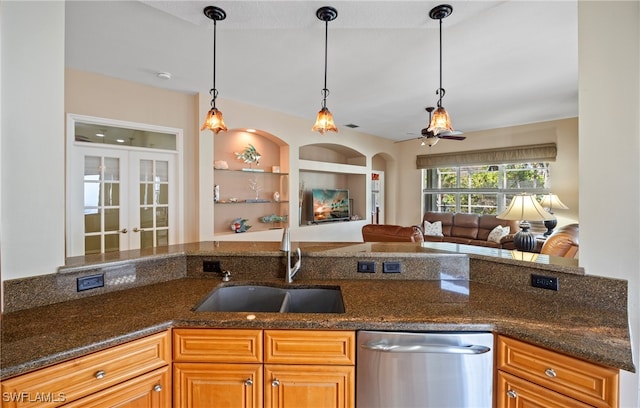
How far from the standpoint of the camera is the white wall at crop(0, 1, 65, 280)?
52.6 inches

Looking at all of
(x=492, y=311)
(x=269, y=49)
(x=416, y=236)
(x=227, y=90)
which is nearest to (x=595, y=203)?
(x=492, y=311)

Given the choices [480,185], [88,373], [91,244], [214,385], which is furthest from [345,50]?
[480,185]

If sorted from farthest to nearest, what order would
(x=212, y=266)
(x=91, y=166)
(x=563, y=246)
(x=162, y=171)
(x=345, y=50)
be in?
1. (x=162, y=171)
2. (x=91, y=166)
3. (x=345, y=50)
4. (x=563, y=246)
5. (x=212, y=266)

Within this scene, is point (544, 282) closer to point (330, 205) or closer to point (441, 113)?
point (441, 113)

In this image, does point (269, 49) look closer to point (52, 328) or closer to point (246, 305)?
point (246, 305)

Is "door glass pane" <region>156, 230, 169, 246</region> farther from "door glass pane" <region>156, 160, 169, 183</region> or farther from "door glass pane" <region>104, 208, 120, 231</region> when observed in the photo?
"door glass pane" <region>156, 160, 169, 183</region>

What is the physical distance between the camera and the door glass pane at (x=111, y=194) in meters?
3.49

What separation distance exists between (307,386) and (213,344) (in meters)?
0.45

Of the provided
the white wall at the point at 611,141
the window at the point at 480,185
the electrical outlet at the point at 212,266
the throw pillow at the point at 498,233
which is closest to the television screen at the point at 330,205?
the window at the point at 480,185

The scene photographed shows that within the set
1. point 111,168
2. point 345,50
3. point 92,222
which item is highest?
point 345,50

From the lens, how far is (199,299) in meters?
1.56

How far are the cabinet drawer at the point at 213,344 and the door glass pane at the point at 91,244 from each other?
289cm

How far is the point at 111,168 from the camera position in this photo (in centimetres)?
353

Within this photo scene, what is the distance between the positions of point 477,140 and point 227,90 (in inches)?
203
